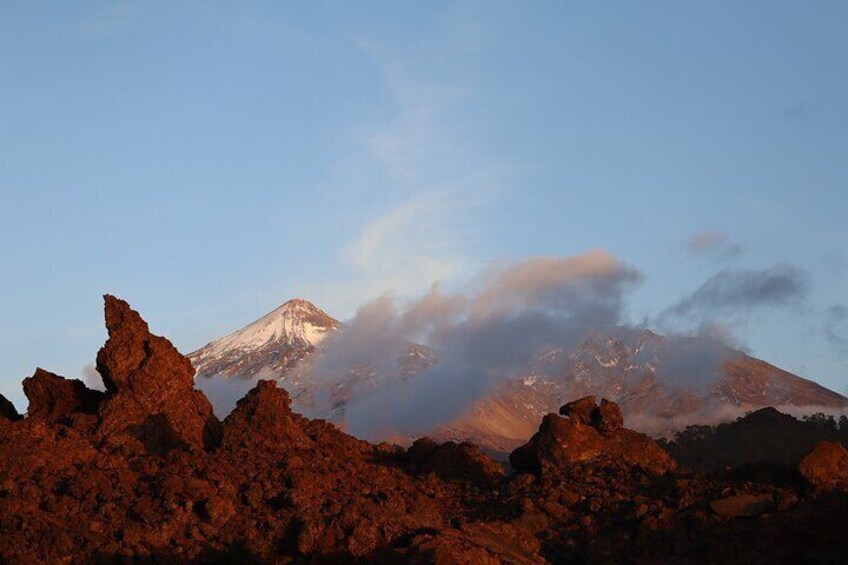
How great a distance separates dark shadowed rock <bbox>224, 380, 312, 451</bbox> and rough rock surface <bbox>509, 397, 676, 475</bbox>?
6349mm

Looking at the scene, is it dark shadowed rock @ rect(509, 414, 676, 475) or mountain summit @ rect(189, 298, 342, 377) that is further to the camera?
mountain summit @ rect(189, 298, 342, 377)

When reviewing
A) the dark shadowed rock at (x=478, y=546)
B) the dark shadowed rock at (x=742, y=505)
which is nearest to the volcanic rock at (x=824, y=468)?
the dark shadowed rock at (x=742, y=505)

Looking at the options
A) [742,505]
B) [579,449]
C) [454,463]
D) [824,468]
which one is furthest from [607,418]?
[824,468]

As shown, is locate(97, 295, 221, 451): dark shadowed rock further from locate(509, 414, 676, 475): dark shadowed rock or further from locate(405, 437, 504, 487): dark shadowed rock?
locate(509, 414, 676, 475): dark shadowed rock

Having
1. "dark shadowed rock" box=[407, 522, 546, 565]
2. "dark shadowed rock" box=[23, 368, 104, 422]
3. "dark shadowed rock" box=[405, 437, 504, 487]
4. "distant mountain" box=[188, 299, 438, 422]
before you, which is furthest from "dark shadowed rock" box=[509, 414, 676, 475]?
"distant mountain" box=[188, 299, 438, 422]

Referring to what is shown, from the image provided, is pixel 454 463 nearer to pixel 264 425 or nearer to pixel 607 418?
pixel 607 418

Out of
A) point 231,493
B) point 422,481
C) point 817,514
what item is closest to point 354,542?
point 231,493

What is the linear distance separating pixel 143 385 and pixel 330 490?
7.33 metres

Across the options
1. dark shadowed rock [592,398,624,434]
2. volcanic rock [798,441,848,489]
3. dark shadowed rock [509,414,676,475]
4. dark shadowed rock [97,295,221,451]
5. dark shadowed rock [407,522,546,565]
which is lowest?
dark shadowed rock [407,522,546,565]

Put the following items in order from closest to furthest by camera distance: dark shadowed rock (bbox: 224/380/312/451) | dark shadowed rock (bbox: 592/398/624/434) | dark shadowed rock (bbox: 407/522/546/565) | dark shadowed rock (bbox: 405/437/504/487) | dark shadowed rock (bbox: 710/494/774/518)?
dark shadowed rock (bbox: 407/522/546/565) < dark shadowed rock (bbox: 710/494/774/518) < dark shadowed rock (bbox: 224/380/312/451) < dark shadowed rock (bbox: 405/437/504/487) < dark shadowed rock (bbox: 592/398/624/434)

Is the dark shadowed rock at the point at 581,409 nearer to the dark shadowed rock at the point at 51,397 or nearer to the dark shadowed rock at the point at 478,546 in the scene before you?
the dark shadowed rock at the point at 478,546

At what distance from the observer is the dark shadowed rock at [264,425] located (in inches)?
1650

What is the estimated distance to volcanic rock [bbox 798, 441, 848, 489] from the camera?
3684 cm

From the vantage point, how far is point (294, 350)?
→ 14588 centimetres
